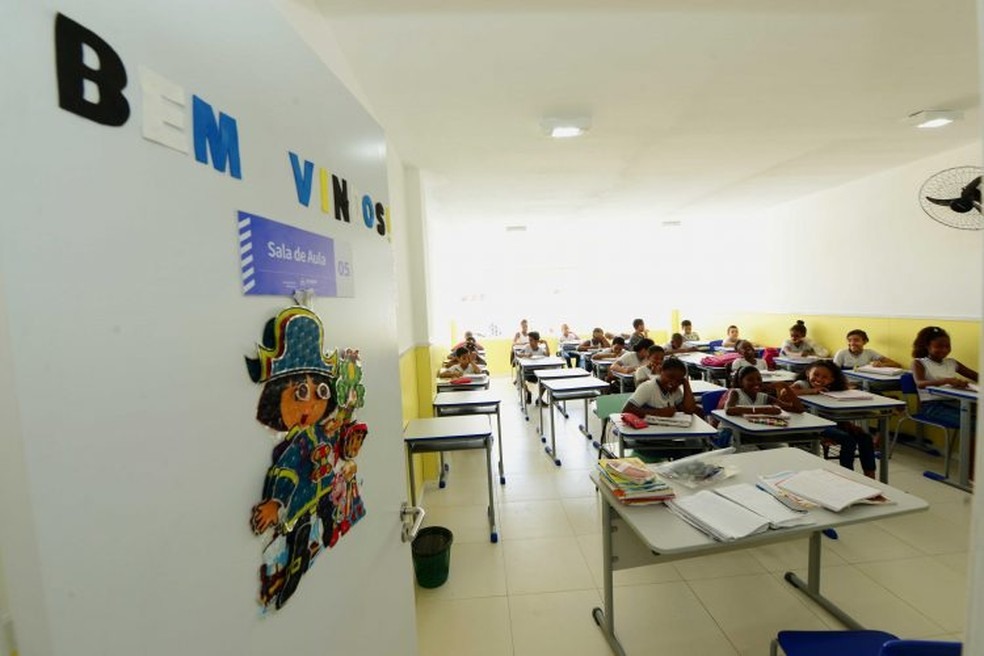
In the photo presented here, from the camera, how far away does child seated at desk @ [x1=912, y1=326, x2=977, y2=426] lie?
3.66 meters

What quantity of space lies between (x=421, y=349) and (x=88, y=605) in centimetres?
373

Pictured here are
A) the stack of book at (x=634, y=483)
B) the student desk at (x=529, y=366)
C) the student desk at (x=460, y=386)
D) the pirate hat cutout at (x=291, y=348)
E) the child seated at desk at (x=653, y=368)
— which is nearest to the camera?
the pirate hat cutout at (x=291, y=348)

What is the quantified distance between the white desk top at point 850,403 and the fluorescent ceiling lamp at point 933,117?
2.20 meters

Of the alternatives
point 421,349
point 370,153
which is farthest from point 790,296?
point 370,153

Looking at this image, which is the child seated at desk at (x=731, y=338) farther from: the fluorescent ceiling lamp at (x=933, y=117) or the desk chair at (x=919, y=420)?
the fluorescent ceiling lamp at (x=933, y=117)

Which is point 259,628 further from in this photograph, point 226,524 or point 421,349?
point 421,349

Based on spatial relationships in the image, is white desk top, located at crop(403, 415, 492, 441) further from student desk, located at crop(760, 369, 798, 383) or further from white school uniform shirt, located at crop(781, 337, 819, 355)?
white school uniform shirt, located at crop(781, 337, 819, 355)

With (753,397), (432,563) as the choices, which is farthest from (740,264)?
(432,563)

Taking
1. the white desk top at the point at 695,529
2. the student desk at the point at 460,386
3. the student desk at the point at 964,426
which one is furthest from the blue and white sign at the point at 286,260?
the student desk at the point at 964,426

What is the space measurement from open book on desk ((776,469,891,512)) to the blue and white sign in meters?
1.97

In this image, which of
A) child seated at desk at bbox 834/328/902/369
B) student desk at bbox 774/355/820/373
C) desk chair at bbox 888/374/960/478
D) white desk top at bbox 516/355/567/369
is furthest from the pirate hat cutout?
student desk at bbox 774/355/820/373

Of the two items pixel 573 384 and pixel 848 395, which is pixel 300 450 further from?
pixel 848 395

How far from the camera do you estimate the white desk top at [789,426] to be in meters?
2.84

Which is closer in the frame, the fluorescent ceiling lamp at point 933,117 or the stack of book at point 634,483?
the stack of book at point 634,483
